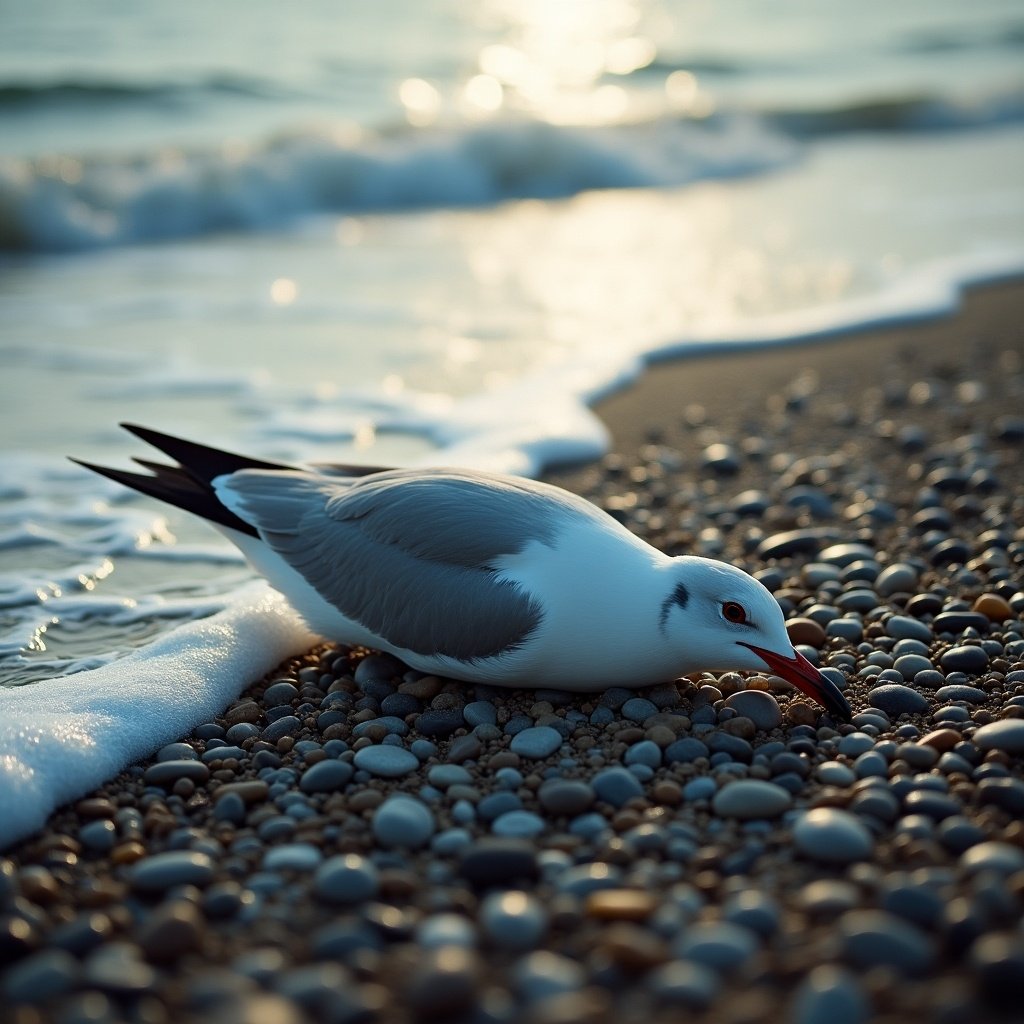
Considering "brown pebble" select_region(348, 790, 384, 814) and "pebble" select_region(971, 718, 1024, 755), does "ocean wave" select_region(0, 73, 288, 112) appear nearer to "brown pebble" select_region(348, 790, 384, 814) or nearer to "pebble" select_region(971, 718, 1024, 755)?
"brown pebble" select_region(348, 790, 384, 814)

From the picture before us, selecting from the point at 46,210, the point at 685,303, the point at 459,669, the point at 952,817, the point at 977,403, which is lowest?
the point at 952,817

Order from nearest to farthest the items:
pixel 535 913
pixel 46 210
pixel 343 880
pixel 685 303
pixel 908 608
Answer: pixel 535 913 < pixel 343 880 < pixel 908 608 < pixel 685 303 < pixel 46 210

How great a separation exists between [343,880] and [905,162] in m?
12.8

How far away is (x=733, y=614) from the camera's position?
3.70 meters

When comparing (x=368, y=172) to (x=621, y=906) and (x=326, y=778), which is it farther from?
(x=621, y=906)

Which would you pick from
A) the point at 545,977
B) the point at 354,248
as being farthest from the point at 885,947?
the point at 354,248

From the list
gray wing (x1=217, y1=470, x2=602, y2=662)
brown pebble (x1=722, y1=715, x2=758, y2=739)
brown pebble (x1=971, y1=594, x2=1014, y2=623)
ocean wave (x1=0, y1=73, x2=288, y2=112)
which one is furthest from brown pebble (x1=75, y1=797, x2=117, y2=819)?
ocean wave (x1=0, y1=73, x2=288, y2=112)

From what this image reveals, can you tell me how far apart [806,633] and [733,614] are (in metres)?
0.67

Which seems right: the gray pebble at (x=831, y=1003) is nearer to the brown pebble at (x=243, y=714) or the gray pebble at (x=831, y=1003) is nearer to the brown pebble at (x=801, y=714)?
the brown pebble at (x=801, y=714)

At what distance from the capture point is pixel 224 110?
47.8 feet

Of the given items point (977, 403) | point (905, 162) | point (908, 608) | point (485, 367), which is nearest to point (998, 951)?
point (908, 608)

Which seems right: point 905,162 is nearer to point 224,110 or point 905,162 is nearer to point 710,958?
point 224,110

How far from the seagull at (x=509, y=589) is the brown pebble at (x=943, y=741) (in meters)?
0.25

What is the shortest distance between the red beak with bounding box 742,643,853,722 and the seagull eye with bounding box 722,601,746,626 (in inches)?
2.7
